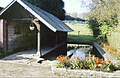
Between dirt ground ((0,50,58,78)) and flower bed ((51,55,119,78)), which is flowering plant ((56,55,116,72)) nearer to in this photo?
flower bed ((51,55,119,78))

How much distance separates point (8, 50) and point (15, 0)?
4159 mm

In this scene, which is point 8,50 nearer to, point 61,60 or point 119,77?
point 61,60

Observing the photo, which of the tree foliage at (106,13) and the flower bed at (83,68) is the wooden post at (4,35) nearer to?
the flower bed at (83,68)

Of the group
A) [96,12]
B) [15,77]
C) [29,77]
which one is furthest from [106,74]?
[96,12]

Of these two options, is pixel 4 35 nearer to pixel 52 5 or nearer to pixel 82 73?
pixel 82 73

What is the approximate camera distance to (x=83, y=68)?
10.4 m

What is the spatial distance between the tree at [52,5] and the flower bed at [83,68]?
25.9 m

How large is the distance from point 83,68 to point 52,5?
28.0 m

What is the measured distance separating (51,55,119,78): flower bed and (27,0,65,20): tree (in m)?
25.9

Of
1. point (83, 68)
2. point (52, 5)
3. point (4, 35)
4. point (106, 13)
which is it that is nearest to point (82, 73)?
point (83, 68)

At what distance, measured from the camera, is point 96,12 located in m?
27.1

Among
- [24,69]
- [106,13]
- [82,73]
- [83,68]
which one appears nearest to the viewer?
[82,73]

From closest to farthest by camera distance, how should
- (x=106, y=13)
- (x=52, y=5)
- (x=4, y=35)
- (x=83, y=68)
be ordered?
(x=83, y=68) → (x=4, y=35) → (x=106, y=13) → (x=52, y=5)

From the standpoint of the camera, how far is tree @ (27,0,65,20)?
35.7m
